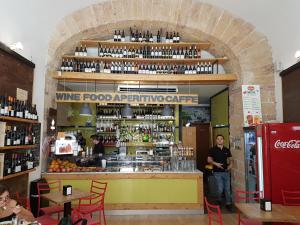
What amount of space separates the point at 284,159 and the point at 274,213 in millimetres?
1359

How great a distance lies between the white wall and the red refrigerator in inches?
59.5

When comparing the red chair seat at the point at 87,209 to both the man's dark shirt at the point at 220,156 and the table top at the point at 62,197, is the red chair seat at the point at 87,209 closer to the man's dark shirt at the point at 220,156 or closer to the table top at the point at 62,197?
the table top at the point at 62,197

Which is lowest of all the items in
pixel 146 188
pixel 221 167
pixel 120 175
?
pixel 146 188

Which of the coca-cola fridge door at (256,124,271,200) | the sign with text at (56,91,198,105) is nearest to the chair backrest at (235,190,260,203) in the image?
the coca-cola fridge door at (256,124,271,200)

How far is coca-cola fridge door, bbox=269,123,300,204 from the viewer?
13.5 feet

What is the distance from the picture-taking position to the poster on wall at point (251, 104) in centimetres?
572

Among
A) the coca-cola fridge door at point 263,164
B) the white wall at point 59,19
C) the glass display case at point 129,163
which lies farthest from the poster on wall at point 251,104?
the glass display case at point 129,163

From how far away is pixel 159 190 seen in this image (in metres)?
5.56

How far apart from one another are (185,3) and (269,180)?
3920 millimetres

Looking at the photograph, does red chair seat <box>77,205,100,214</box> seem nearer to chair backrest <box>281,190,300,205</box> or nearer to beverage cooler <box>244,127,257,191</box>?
chair backrest <box>281,190,300,205</box>

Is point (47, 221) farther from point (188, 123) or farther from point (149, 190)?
point (188, 123)

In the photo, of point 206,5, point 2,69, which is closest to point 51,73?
point 2,69

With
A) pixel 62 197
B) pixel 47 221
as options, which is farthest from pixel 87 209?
pixel 47 221

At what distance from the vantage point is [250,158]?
552cm
